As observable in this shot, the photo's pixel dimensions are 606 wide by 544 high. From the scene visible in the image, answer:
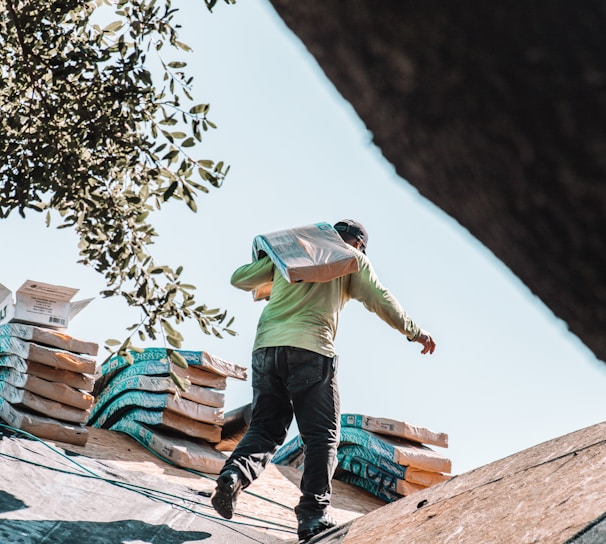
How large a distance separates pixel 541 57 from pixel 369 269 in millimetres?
4093

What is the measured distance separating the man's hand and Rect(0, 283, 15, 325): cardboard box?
4223 millimetres

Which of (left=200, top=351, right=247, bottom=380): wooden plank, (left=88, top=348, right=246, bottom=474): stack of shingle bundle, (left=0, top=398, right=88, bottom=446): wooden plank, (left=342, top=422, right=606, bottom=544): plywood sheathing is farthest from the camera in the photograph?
(left=200, top=351, right=247, bottom=380): wooden plank

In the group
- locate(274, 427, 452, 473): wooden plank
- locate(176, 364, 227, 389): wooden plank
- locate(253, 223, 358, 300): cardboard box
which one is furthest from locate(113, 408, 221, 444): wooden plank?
locate(253, 223, 358, 300): cardboard box

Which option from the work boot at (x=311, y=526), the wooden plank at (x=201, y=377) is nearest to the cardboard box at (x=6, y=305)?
the wooden plank at (x=201, y=377)

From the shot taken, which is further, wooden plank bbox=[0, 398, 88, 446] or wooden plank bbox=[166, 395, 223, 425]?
wooden plank bbox=[166, 395, 223, 425]

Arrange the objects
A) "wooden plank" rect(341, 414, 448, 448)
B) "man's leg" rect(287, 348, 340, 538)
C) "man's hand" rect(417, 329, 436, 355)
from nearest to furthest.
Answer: "man's leg" rect(287, 348, 340, 538) < "man's hand" rect(417, 329, 436, 355) < "wooden plank" rect(341, 414, 448, 448)

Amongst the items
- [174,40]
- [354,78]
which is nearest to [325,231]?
[174,40]

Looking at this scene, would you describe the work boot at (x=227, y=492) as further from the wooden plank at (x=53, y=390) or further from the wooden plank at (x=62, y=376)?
the wooden plank at (x=62, y=376)

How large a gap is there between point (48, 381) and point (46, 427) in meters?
0.52

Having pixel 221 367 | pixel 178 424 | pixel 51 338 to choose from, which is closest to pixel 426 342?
pixel 221 367

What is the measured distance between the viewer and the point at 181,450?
23.5 ft

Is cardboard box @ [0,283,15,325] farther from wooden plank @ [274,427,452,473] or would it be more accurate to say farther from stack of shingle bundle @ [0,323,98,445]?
wooden plank @ [274,427,452,473]

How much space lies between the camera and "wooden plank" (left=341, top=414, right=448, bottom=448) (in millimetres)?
8273

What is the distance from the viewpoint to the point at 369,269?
479 centimetres
